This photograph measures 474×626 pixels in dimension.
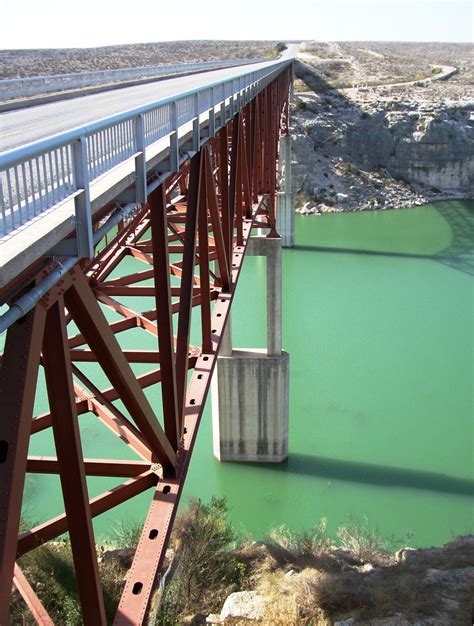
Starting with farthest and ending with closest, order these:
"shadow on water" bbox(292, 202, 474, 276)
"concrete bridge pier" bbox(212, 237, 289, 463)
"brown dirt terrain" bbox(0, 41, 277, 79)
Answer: "shadow on water" bbox(292, 202, 474, 276) < "brown dirt terrain" bbox(0, 41, 277, 79) < "concrete bridge pier" bbox(212, 237, 289, 463)

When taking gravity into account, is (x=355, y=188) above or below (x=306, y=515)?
above

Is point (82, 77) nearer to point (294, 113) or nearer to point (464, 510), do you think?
point (464, 510)

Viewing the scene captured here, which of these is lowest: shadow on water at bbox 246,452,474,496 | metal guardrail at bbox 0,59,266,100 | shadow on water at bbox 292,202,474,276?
shadow on water at bbox 246,452,474,496

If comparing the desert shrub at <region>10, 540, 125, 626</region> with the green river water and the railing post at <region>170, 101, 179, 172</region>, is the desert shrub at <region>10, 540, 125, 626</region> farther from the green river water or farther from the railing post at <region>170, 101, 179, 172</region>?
the railing post at <region>170, 101, 179, 172</region>

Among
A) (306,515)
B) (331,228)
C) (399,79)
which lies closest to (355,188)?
(331,228)

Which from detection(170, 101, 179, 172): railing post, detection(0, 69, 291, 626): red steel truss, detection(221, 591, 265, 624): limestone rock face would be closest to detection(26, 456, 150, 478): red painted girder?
detection(0, 69, 291, 626): red steel truss

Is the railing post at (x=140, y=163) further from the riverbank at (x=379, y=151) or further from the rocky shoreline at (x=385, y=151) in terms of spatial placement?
the rocky shoreline at (x=385, y=151)

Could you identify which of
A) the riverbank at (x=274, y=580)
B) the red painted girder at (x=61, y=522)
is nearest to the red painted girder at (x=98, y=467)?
the red painted girder at (x=61, y=522)
